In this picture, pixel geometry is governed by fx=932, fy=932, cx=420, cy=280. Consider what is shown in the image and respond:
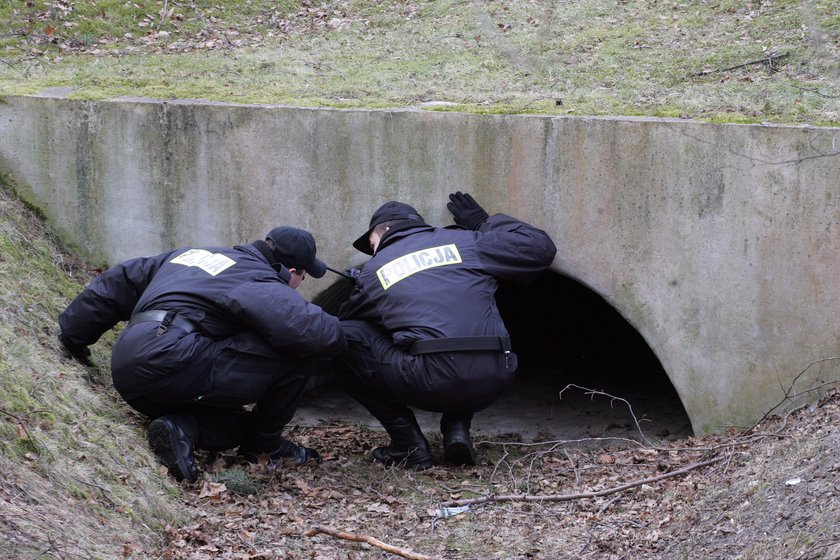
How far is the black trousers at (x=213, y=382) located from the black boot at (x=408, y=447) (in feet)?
2.24

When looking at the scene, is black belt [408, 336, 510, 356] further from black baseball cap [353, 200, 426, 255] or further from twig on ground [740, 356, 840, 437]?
twig on ground [740, 356, 840, 437]

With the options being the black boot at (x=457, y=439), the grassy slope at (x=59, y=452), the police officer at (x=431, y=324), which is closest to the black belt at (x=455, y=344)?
the police officer at (x=431, y=324)

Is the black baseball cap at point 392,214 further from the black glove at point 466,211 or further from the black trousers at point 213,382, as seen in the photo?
the black trousers at point 213,382

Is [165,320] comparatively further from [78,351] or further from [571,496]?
[571,496]

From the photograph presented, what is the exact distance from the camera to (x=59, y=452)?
423 cm

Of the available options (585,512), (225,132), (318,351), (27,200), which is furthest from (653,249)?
(27,200)

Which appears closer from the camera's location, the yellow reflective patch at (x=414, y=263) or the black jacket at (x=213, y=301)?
the black jacket at (x=213, y=301)

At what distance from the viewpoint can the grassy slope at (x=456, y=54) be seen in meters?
6.74

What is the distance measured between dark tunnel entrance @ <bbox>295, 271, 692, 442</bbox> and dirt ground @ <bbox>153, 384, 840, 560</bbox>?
743 mm

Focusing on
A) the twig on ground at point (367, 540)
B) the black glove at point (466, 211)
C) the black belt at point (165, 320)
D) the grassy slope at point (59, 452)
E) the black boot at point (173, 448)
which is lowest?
the twig on ground at point (367, 540)

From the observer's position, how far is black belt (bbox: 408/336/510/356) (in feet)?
17.4

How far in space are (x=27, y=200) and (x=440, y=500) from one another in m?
3.74

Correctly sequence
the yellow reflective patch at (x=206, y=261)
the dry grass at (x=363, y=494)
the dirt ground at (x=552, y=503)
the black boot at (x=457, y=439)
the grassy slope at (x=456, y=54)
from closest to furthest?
the dry grass at (x=363, y=494) → the dirt ground at (x=552, y=503) → the yellow reflective patch at (x=206, y=261) → the black boot at (x=457, y=439) → the grassy slope at (x=456, y=54)

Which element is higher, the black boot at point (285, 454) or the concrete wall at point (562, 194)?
the concrete wall at point (562, 194)
